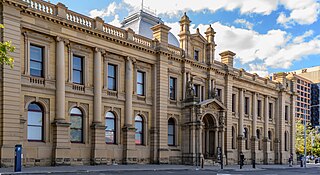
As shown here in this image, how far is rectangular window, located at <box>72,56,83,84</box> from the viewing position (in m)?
31.8

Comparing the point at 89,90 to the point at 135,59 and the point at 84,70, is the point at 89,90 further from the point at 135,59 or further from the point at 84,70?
the point at 135,59

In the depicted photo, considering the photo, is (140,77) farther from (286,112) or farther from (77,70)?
(286,112)

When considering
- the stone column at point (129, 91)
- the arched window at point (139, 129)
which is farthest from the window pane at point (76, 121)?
the arched window at point (139, 129)

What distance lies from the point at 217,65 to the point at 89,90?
1941 centimetres

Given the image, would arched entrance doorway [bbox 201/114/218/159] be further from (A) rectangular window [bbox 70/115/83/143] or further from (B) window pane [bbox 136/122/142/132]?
(A) rectangular window [bbox 70/115/83/143]

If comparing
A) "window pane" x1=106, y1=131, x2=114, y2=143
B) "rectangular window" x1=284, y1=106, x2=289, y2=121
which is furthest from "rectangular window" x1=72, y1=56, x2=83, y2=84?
"rectangular window" x1=284, y1=106, x2=289, y2=121

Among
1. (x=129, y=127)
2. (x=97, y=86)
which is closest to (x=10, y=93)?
(x=97, y=86)

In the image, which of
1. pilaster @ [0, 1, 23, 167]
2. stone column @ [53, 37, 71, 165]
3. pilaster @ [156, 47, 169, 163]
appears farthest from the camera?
pilaster @ [156, 47, 169, 163]

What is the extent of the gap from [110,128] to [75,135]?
3852 millimetres

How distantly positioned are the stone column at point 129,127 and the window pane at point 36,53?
337 inches

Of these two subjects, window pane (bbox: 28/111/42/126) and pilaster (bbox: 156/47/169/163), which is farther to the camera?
pilaster (bbox: 156/47/169/163)

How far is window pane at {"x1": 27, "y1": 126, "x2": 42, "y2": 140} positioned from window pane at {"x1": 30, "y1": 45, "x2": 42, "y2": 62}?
4.95 m

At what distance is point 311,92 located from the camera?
6166 inches

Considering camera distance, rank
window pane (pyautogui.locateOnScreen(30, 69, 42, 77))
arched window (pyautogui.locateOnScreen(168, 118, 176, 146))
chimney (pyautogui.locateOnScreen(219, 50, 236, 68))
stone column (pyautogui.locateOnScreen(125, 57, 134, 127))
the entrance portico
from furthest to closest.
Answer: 1. chimney (pyautogui.locateOnScreen(219, 50, 236, 68))
2. arched window (pyautogui.locateOnScreen(168, 118, 176, 146))
3. the entrance portico
4. stone column (pyautogui.locateOnScreen(125, 57, 134, 127))
5. window pane (pyautogui.locateOnScreen(30, 69, 42, 77))
